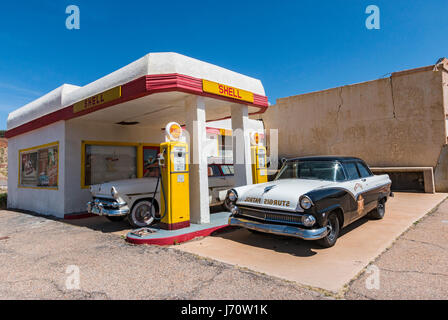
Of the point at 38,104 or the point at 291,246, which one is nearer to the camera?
the point at 291,246

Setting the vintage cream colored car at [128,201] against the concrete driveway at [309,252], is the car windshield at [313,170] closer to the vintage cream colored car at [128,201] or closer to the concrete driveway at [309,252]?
the concrete driveway at [309,252]

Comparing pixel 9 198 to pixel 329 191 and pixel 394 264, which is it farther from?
pixel 394 264

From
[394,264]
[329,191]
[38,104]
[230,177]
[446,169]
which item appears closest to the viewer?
[394,264]

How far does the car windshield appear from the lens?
5.08 m

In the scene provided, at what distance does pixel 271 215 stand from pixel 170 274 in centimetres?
177

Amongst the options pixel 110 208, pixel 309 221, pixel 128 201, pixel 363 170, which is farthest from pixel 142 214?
pixel 363 170

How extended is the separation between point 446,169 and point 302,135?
232 inches

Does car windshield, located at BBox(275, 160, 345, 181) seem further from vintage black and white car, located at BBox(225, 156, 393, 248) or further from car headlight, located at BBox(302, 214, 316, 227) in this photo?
car headlight, located at BBox(302, 214, 316, 227)

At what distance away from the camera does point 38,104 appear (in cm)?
934

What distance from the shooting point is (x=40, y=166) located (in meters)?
9.54

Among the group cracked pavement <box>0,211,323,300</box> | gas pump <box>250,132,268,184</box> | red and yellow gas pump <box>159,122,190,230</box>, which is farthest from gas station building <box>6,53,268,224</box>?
cracked pavement <box>0,211,323,300</box>

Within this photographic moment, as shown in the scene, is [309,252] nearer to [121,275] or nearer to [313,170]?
[313,170]

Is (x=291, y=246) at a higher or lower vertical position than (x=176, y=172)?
lower
